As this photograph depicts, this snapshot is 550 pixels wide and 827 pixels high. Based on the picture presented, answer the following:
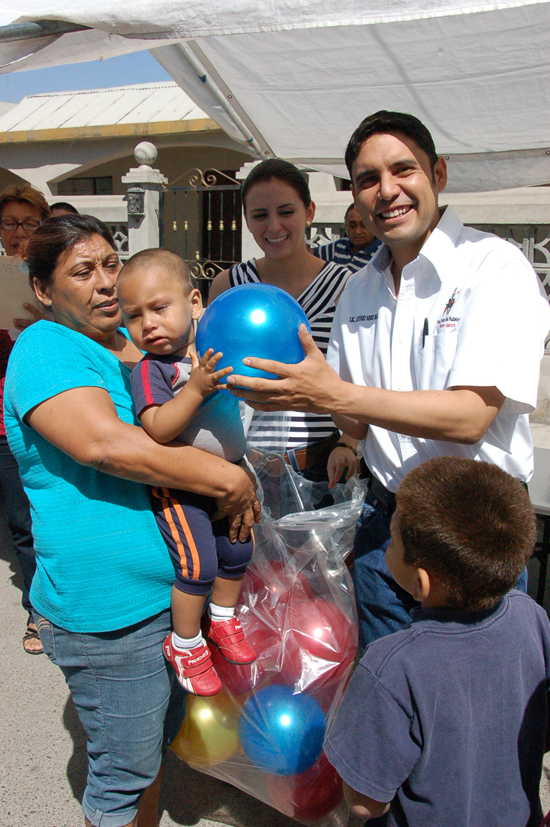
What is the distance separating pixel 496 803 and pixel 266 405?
3.27ft

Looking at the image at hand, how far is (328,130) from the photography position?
11.1ft

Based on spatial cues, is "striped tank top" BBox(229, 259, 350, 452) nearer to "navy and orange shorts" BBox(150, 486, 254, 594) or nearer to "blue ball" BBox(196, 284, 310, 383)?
"navy and orange shorts" BBox(150, 486, 254, 594)

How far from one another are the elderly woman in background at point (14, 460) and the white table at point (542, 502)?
2622 mm

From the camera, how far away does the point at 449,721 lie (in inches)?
47.0

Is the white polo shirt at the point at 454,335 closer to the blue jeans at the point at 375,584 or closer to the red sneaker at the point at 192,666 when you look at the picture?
the blue jeans at the point at 375,584

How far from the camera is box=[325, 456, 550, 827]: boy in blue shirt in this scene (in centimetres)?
120

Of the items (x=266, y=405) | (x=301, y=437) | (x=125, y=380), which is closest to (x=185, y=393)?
(x=266, y=405)

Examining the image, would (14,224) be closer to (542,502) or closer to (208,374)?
(208,374)

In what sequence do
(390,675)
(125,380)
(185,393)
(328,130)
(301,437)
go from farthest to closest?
(328,130), (301,437), (125,380), (185,393), (390,675)

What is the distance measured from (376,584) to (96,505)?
0.83 meters

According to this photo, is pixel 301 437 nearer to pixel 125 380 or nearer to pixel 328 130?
pixel 125 380

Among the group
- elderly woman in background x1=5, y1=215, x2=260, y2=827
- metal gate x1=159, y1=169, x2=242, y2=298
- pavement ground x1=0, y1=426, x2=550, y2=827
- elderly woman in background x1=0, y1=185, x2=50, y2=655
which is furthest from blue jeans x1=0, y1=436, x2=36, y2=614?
metal gate x1=159, y1=169, x2=242, y2=298

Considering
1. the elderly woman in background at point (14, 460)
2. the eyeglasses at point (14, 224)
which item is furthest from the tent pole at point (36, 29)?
the eyeglasses at point (14, 224)

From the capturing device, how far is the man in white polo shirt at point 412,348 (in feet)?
4.72
